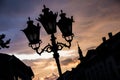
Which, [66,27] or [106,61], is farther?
[106,61]

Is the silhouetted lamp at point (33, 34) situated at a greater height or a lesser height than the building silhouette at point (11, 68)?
lesser

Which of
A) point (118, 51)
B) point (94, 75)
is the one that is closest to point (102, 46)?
point (118, 51)

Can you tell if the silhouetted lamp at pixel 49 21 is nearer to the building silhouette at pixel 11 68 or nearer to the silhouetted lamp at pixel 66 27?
the silhouetted lamp at pixel 66 27

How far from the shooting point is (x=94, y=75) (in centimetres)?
4981

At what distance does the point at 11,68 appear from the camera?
23.1m

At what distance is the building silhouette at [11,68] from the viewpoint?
2155cm

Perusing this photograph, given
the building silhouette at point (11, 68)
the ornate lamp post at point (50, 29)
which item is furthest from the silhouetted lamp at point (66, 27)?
the building silhouette at point (11, 68)

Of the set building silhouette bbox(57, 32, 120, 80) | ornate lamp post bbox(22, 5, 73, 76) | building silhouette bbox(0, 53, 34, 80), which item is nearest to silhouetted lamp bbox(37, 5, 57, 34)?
ornate lamp post bbox(22, 5, 73, 76)

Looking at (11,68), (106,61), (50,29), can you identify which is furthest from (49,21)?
(106,61)

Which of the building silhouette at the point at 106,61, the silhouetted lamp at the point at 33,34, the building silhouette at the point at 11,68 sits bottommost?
the silhouetted lamp at the point at 33,34

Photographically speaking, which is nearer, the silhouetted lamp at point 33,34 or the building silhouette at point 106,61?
the silhouetted lamp at point 33,34

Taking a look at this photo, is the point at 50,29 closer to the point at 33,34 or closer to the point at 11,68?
the point at 33,34

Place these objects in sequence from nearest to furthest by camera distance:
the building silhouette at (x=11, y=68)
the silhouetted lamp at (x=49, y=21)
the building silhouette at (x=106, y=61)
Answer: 1. the silhouetted lamp at (x=49, y=21)
2. the building silhouette at (x=11, y=68)
3. the building silhouette at (x=106, y=61)

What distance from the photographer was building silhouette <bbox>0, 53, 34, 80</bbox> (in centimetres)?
2155
